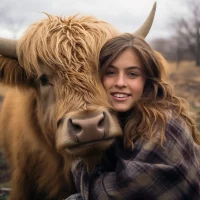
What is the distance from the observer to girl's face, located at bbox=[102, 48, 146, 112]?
3348 millimetres

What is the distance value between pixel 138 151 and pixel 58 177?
1563 millimetres

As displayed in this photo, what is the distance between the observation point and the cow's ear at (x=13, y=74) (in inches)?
156

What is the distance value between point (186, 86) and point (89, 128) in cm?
2150

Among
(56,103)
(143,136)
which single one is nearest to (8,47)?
(56,103)

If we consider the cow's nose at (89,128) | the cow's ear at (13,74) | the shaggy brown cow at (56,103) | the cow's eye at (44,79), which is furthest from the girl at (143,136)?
the cow's ear at (13,74)

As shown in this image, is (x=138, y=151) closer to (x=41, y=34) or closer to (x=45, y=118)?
(x=45, y=118)

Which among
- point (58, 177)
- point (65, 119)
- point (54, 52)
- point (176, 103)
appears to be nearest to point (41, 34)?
point (54, 52)

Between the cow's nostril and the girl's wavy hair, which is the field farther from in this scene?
the cow's nostril

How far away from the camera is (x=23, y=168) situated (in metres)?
4.83

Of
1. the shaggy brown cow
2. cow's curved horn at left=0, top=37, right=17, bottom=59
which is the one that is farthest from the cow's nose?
cow's curved horn at left=0, top=37, right=17, bottom=59

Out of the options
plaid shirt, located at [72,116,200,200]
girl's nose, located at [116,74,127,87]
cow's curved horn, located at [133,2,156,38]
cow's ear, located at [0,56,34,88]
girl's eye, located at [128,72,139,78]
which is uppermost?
cow's curved horn, located at [133,2,156,38]

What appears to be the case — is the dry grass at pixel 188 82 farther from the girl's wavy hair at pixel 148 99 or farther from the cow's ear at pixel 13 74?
the cow's ear at pixel 13 74

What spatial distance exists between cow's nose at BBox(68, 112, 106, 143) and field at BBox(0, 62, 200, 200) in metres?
1.23

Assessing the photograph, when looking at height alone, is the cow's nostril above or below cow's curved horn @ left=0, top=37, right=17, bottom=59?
below
